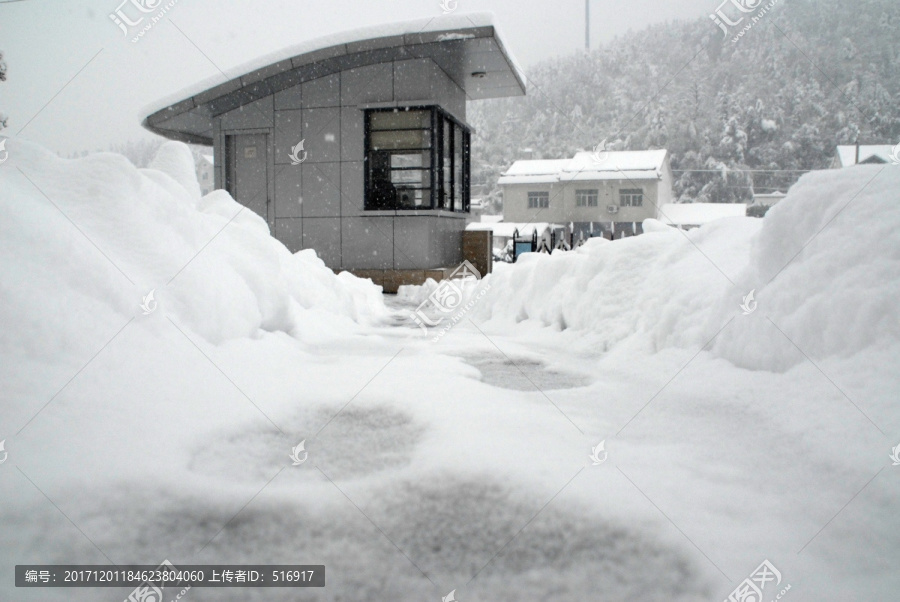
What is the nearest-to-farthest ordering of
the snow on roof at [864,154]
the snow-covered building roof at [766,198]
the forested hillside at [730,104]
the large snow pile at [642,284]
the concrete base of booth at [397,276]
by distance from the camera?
the large snow pile at [642,284], the concrete base of booth at [397,276], the snow on roof at [864,154], the snow-covered building roof at [766,198], the forested hillside at [730,104]

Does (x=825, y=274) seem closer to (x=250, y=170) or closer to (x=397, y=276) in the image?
(x=397, y=276)

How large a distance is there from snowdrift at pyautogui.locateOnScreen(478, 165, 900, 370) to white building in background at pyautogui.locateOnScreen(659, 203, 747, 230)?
34635mm

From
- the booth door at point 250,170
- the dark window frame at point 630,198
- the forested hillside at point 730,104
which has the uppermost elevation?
the forested hillside at point 730,104

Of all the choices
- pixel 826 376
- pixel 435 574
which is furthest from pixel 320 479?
pixel 826 376

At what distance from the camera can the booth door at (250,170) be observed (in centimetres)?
1176

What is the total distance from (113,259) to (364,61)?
916cm

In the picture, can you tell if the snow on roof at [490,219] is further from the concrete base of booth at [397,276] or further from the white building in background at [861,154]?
the concrete base of booth at [397,276]

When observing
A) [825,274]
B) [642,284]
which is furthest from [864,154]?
[825,274]

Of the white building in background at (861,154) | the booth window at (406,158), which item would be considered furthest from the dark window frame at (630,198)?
the booth window at (406,158)

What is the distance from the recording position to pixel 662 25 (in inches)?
2598

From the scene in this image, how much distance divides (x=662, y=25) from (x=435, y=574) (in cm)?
7721

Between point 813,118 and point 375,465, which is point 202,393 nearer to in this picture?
point 375,465

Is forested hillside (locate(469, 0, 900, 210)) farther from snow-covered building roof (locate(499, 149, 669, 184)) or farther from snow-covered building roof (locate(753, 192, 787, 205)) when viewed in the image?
snow-covered building roof (locate(499, 149, 669, 184))

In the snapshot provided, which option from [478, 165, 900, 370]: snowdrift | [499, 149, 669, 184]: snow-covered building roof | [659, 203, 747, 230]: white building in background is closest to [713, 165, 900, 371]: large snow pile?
[478, 165, 900, 370]: snowdrift
